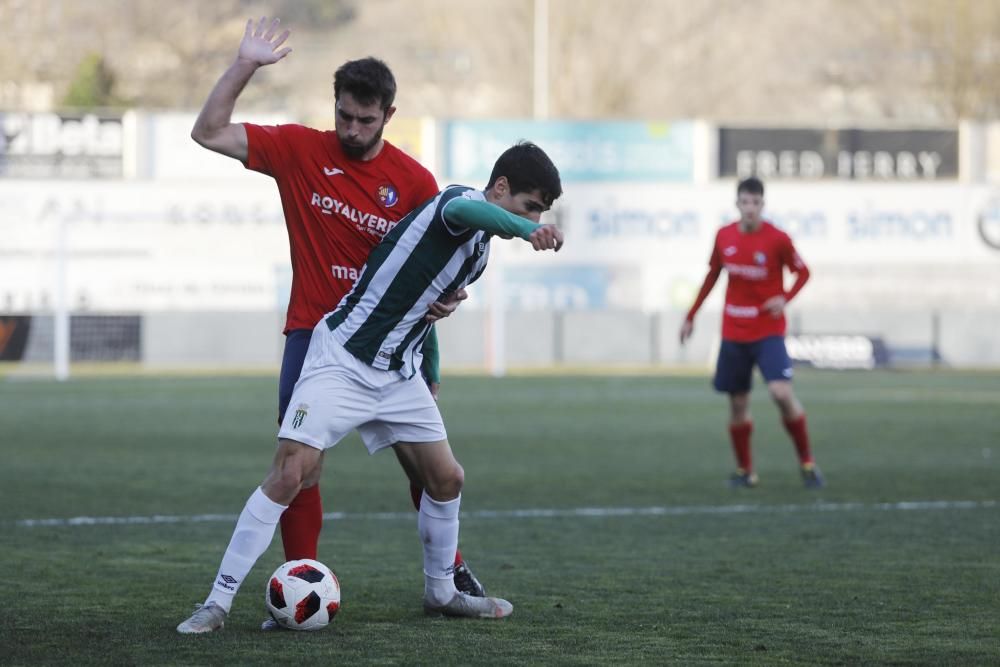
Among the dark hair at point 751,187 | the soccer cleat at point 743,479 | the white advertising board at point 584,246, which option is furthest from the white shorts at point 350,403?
the white advertising board at point 584,246

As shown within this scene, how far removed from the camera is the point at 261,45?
19.3 feet

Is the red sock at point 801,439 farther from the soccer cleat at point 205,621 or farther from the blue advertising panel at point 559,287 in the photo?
the blue advertising panel at point 559,287

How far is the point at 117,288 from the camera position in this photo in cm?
3550

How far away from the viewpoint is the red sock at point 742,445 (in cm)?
1145

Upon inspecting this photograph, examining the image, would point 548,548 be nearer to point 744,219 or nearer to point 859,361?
point 744,219

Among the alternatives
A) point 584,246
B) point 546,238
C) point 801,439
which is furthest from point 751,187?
point 584,246

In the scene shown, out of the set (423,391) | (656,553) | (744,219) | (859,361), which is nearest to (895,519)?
(656,553)

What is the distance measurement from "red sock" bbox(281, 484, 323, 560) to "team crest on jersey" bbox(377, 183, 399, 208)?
1.06 meters

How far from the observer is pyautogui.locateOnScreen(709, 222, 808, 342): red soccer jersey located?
38.0 feet

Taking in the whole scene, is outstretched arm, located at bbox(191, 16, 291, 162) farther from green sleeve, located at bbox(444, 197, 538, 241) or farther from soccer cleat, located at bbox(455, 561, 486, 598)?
soccer cleat, located at bbox(455, 561, 486, 598)

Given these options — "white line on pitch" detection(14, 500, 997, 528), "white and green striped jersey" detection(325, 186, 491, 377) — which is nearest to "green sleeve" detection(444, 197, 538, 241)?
"white and green striped jersey" detection(325, 186, 491, 377)

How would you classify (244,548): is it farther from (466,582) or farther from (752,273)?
(752,273)

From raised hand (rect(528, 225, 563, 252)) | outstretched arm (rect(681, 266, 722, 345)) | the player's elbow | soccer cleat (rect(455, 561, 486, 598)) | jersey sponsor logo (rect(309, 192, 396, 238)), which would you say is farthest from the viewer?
outstretched arm (rect(681, 266, 722, 345))

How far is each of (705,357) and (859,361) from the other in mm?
3949
